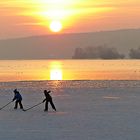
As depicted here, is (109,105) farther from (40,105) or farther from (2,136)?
(2,136)

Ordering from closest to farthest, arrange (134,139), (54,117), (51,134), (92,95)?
(134,139)
(51,134)
(54,117)
(92,95)

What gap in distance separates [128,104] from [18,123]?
6913mm

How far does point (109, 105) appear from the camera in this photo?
2038 cm

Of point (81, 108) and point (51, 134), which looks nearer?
point (51, 134)

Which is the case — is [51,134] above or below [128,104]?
below

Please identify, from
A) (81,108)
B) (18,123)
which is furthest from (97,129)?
(81,108)

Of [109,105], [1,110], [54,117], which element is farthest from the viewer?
[109,105]

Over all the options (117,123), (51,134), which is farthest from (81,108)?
(51,134)

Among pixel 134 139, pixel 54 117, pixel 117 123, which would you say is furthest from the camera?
pixel 54 117

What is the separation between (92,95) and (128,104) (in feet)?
16.3

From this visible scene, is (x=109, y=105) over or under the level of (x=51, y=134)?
over

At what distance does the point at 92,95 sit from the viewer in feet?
83.6

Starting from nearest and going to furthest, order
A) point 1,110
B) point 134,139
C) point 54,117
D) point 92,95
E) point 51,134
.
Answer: point 134,139
point 51,134
point 54,117
point 1,110
point 92,95

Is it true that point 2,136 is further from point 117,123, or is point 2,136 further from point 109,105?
point 109,105
